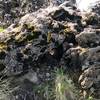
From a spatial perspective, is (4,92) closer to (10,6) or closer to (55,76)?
(55,76)

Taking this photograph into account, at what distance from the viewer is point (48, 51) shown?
710 centimetres

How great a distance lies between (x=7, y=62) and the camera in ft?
23.2

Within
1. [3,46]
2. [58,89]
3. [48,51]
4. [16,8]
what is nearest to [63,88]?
[58,89]

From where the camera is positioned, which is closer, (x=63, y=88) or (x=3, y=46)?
(x=63, y=88)

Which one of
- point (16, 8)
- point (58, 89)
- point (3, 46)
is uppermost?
point (16, 8)

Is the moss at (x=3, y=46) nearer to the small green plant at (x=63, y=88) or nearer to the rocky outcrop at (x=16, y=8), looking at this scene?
the small green plant at (x=63, y=88)

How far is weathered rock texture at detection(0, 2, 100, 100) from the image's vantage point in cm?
677

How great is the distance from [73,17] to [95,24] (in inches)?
19.9

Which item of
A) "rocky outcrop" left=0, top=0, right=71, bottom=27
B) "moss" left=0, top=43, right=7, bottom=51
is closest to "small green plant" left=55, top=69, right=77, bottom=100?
"moss" left=0, top=43, right=7, bottom=51

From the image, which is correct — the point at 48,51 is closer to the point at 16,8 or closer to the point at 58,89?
the point at 58,89

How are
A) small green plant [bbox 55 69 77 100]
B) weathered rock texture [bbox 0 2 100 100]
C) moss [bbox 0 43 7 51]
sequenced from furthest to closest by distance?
moss [bbox 0 43 7 51] < weathered rock texture [bbox 0 2 100 100] < small green plant [bbox 55 69 77 100]

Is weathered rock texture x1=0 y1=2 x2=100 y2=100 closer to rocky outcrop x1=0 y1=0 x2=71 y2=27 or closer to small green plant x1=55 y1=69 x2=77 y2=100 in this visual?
small green plant x1=55 y1=69 x2=77 y2=100

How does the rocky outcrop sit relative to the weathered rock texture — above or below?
above

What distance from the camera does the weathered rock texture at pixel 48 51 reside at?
6770mm
